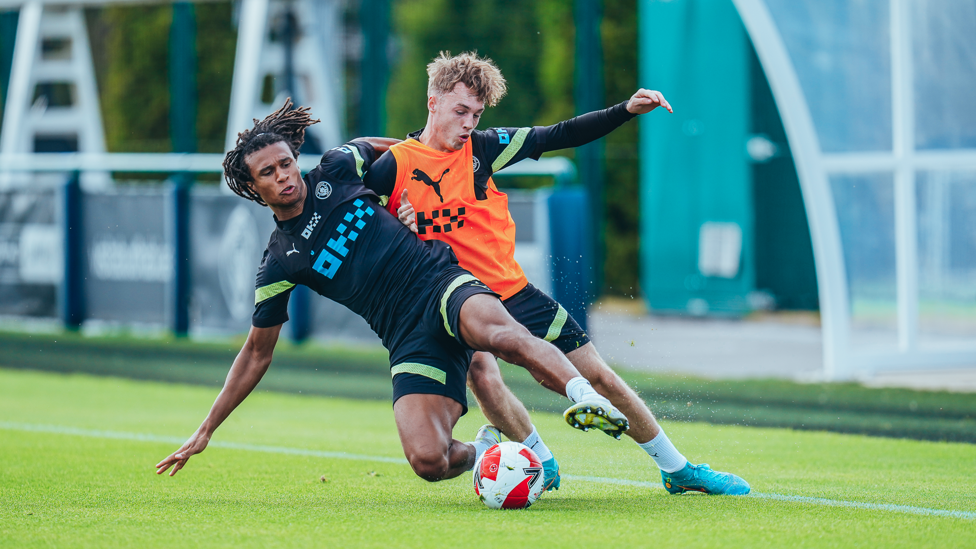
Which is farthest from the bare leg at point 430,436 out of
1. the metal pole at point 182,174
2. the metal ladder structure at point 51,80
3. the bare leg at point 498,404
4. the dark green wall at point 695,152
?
the metal ladder structure at point 51,80

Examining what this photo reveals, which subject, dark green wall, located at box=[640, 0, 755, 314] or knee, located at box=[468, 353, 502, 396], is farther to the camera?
dark green wall, located at box=[640, 0, 755, 314]

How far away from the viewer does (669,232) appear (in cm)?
1609

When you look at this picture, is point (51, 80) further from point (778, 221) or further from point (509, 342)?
point (509, 342)

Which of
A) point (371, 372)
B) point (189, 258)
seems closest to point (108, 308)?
point (189, 258)

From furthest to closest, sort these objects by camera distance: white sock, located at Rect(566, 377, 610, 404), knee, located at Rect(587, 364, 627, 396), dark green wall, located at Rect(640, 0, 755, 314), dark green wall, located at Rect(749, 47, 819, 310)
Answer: dark green wall, located at Rect(749, 47, 819, 310)
dark green wall, located at Rect(640, 0, 755, 314)
knee, located at Rect(587, 364, 627, 396)
white sock, located at Rect(566, 377, 610, 404)

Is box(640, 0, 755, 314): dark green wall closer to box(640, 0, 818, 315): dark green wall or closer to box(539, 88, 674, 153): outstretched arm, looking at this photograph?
box(640, 0, 818, 315): dark green wall

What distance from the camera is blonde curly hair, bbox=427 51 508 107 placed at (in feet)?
17.3

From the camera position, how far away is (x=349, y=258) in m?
5.20

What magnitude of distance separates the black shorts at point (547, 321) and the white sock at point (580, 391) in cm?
84

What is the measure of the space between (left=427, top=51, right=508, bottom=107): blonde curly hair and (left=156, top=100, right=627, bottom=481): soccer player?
57cm

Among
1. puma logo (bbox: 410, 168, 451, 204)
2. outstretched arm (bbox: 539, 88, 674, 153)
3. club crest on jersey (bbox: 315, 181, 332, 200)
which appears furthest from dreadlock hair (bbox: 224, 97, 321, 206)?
outstretched arm (bbox: 539, 88, 674, 153)

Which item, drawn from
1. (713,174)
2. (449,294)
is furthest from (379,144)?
(713,174)

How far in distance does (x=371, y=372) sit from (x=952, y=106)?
6.05 m

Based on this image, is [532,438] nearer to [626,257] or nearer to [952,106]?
[952,106]
